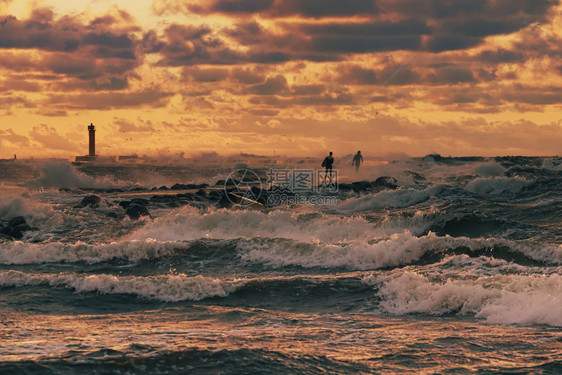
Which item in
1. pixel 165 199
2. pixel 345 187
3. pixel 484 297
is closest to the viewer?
pixel 484 297

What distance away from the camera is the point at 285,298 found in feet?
42.0

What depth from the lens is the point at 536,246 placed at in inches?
645

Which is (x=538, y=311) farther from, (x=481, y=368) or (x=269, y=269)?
(x=269, y=269)

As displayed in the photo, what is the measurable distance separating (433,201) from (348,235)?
12284 millimetres

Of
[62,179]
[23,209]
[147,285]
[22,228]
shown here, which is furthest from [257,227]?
[62,179]

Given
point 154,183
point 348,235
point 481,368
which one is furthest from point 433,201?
point 154,183

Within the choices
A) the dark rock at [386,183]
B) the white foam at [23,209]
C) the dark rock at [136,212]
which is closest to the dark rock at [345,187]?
the dark rock at [386,183]

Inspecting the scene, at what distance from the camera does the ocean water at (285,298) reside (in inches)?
327

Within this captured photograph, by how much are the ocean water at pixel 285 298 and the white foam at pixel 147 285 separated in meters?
0.04

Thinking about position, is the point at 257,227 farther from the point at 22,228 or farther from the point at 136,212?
the point at 22,228

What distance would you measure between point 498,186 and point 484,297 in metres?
25.9

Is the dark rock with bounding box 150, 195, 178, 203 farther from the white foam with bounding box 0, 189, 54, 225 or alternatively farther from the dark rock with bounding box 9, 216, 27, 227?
the dark rock with bounding box 9, 216, 27, 227

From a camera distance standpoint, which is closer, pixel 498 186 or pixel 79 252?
pixel 79 252

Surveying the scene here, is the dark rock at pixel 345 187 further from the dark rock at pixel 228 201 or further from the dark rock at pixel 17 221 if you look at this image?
the dark rock at pixel 17 221
